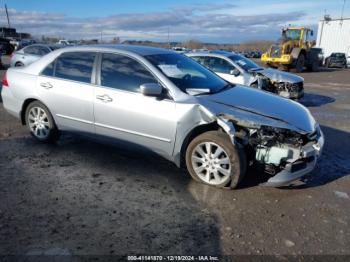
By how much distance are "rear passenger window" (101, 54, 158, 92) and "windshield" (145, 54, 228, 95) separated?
21 cm

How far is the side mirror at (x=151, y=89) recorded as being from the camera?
4.07 metres

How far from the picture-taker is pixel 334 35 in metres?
40.8

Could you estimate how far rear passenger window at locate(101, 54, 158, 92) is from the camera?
4387 millimetres

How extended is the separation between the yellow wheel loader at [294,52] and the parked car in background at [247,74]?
1491 cm

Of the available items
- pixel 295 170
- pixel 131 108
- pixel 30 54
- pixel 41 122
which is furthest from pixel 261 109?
pixel 30 54

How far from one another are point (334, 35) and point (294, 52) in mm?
20856

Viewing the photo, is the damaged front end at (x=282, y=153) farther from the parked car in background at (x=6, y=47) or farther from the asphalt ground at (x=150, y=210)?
the parked car in background at (x=6, y=47)

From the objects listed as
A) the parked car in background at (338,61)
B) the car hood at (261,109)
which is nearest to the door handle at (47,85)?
the car hood at (261,109)

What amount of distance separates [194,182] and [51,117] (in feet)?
8.48

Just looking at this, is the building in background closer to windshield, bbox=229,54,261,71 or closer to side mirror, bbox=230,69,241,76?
windshield, bbox=229,54,261,71

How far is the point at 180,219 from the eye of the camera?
3402mm

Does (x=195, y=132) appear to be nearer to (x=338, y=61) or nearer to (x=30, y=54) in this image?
(x=30, y=54)

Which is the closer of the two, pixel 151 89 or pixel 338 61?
pixel 151 89

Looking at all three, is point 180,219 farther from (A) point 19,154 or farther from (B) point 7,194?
(A) point 19,154
